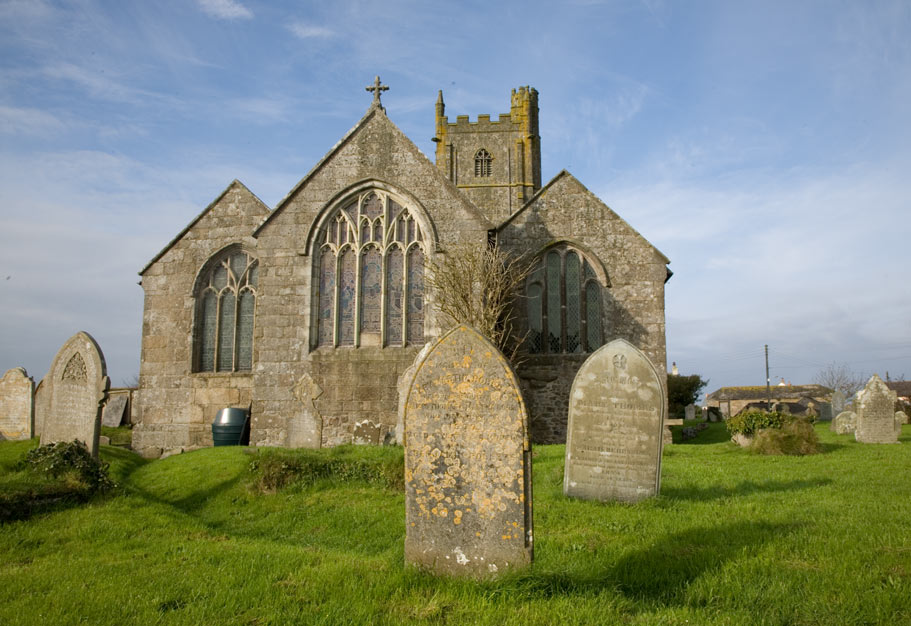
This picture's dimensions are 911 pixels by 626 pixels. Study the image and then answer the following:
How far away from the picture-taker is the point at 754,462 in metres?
11.4

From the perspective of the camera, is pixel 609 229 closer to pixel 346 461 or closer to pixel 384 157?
pixel 384 157

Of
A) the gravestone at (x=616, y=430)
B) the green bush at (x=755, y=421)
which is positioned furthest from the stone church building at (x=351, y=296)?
the gravestone at (x=616, y=430)

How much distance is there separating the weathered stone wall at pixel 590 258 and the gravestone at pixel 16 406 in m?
12.1

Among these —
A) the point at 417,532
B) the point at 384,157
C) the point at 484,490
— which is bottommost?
the point at 417,532

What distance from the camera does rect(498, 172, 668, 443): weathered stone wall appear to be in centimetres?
1642

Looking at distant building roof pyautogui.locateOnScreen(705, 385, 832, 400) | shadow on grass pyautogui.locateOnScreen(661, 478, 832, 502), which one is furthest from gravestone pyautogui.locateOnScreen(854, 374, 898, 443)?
distant building roof pyautogui.locateOnScreen(705, 385, 832, 400)

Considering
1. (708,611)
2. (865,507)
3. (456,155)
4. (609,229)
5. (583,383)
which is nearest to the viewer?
(708,611)

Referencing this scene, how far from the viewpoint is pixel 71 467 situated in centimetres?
896

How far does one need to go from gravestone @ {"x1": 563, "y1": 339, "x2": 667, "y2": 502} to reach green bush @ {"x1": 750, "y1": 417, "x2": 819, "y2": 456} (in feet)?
19.4

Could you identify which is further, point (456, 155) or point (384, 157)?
point (456, 155)

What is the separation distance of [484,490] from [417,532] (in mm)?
617

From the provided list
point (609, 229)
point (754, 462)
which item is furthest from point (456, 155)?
point (754, 462)

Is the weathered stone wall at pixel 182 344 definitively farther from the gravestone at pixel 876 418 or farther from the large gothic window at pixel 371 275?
the gravestone at pixel 876 418

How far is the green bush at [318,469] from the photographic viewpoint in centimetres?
1014
